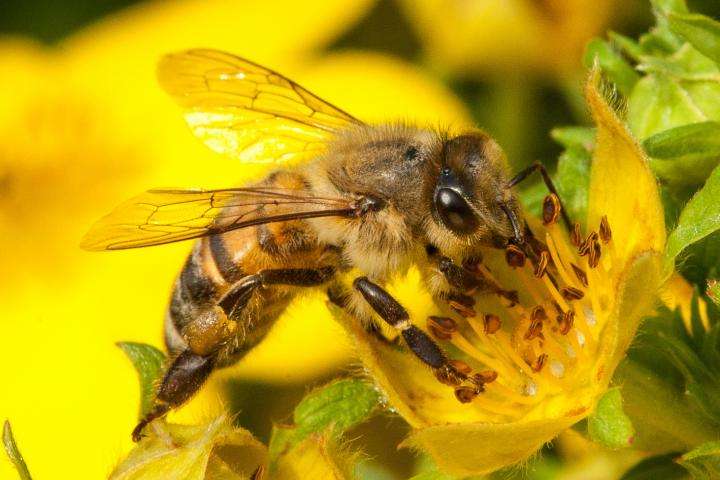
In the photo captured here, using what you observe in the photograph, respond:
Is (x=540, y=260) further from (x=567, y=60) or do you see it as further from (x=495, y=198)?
(x=567, y=60)

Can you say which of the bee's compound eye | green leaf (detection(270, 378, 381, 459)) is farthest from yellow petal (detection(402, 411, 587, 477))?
the bee's compound eye

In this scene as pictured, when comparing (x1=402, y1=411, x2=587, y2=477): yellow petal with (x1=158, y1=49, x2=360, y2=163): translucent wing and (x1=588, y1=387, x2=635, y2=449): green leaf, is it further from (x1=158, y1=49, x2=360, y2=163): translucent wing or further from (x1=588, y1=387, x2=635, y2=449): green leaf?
(x1=158, y1=49, x2=360, y2=163): translucent wing

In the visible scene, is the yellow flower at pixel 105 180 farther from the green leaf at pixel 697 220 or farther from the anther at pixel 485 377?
the green leaf at pixel 697 220

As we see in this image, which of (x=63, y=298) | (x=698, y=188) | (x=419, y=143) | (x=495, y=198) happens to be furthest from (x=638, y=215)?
(x=63, y=298)

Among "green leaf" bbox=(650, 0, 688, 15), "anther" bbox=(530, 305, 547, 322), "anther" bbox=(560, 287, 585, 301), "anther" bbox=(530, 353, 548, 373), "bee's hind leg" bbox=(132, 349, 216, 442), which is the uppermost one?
"green leaf" bbox=(650, 0, 688, 15)

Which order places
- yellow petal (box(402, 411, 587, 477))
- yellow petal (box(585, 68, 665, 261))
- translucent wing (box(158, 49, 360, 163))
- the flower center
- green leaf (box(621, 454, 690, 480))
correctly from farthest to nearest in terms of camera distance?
translucent wing (box(158, 49, 360, 163)) → the flower center → green leaf (box(621, 454, 690, 480)) → yellow petal (box(585, 68, 665, 261)) → yellow petal (box(402, 411, 587, 477))

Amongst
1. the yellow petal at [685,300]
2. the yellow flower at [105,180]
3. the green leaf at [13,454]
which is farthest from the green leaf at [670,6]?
the yellow flower at [105,180]
